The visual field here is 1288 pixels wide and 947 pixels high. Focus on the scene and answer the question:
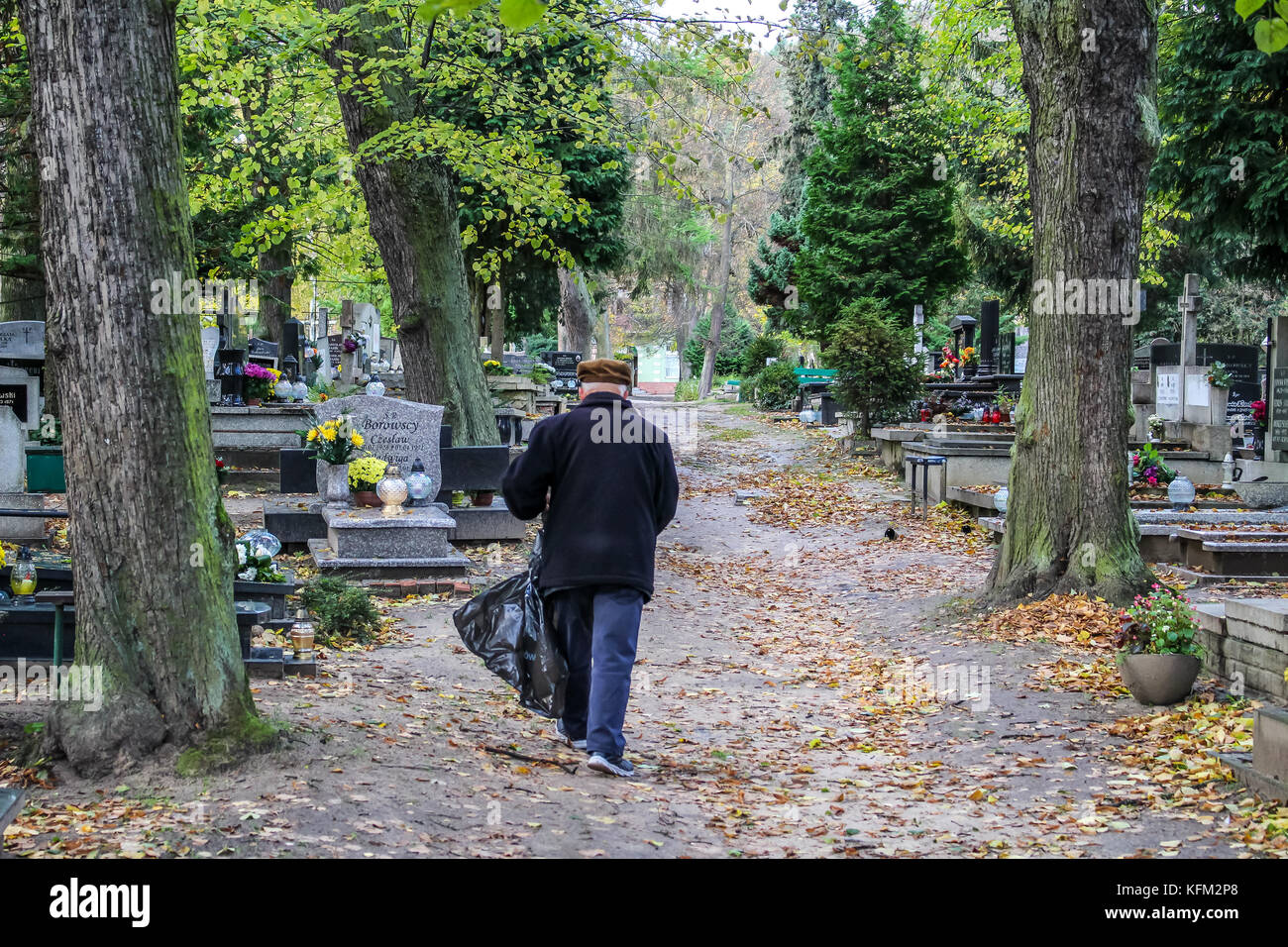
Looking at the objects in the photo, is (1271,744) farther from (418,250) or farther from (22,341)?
(22,341)

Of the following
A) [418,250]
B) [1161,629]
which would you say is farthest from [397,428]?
[1161,629]

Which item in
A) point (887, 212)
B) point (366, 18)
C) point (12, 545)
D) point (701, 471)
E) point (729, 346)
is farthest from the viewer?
point (729, 346)

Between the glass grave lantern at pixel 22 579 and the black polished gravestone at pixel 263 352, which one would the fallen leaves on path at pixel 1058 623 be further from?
the black polished gravestone at pixel 263 352

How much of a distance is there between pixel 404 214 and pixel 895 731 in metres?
9.39

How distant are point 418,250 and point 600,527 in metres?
9.50

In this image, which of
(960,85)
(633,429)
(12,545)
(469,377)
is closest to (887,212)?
(960,85)

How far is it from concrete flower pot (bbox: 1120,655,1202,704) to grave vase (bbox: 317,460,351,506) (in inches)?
302

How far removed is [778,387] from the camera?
36969 mm

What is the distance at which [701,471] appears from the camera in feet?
77.3

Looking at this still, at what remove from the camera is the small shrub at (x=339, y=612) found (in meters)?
9.18

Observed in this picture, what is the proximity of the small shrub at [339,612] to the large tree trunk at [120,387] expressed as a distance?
3.61 metres

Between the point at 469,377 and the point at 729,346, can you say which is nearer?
the point at 469,377

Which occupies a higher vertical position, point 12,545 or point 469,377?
point 469,377

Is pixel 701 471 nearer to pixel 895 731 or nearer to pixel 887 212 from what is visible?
pixel 887 212
